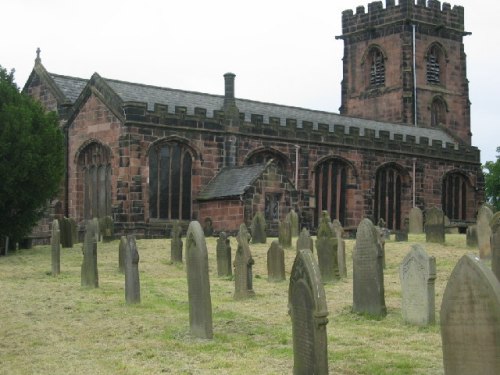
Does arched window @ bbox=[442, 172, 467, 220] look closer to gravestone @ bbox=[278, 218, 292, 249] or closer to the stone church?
the stone church

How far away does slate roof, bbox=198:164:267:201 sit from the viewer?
33.3m

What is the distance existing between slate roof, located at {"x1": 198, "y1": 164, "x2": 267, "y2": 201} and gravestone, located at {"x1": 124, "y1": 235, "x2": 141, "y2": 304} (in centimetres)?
1713

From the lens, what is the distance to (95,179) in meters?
35.1

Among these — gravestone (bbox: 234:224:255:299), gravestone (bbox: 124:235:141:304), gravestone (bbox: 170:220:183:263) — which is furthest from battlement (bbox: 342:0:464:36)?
gravestone (bbox: 124:235:141:304)

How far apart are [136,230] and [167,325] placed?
19868 millimetres

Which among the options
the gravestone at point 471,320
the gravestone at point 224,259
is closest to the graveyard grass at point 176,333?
the gravestone at point 224,259

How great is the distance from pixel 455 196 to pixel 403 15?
465 inches

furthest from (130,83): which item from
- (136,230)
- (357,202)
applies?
(357,202)

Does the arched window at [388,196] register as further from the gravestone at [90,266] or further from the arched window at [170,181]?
the gravestone at [90,266]

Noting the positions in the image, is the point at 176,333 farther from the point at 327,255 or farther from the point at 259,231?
the point at 259,231

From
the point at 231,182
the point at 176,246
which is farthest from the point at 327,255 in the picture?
the point at 231,182

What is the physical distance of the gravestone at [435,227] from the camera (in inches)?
1038

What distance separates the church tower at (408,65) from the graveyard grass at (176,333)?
33267 millimetres

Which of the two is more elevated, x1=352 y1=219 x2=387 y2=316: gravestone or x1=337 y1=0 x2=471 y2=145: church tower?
x1=337 y1=0 x2=471 y2=145: church tower
